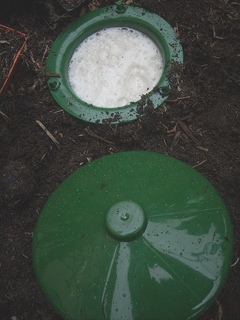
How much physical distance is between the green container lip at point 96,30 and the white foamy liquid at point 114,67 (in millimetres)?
32

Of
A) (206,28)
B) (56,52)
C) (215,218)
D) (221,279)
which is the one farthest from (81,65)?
(221,279)

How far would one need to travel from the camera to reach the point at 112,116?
183cm

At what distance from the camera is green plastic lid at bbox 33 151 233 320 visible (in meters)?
1.28

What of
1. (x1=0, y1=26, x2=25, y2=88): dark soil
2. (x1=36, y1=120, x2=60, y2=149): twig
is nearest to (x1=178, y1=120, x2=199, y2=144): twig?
(x1=36, y1=120, x2=60, y2=149): twig

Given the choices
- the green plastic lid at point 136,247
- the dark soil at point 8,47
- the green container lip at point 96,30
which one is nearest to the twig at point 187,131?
the green container lip at point 96,30

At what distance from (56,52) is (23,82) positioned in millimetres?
208

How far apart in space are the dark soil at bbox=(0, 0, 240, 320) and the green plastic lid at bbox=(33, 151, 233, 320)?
27 centimetres

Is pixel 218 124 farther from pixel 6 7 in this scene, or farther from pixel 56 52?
pixel 6 7

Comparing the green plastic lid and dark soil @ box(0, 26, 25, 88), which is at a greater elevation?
dark soil @ box(0, 26, 25, 88)

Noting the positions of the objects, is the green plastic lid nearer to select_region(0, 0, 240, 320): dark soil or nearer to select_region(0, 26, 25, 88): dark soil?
select_region(0, 0, 240, 320): dark soil

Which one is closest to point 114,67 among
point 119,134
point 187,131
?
point 119,134

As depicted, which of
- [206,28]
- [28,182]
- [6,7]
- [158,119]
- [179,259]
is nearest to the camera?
[179,259]

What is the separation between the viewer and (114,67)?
1.97 meters

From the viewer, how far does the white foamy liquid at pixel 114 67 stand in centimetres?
191
